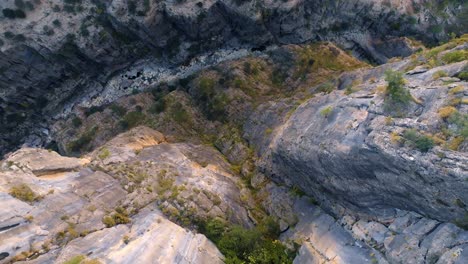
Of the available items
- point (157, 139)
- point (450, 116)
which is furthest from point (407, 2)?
point (157, 139)

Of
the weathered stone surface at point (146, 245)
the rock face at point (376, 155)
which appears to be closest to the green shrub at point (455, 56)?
the rock face at point (376, 155)

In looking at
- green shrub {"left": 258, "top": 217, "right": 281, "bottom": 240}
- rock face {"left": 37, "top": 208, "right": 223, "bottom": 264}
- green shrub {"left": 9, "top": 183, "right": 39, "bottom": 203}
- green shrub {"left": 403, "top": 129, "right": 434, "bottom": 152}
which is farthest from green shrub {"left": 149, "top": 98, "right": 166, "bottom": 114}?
green shrub {"left": 403, "top": 129, "right": 434, "bottom": 152}

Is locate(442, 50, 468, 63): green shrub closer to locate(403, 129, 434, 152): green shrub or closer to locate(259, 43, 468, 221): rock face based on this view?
locate(259, 43, 468, 221): rock face

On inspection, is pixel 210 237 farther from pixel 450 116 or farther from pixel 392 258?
pixel 450 116

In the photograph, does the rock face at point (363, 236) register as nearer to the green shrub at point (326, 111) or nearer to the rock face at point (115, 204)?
the rock face at point (115, 204)

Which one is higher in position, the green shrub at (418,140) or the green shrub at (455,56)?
the green shrub at (455,56)

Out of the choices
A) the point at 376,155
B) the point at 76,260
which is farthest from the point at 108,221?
the point at 376,155

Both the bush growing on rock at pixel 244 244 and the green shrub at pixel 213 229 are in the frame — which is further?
the green shrub at pixel 213 229

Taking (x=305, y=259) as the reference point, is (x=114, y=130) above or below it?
above
